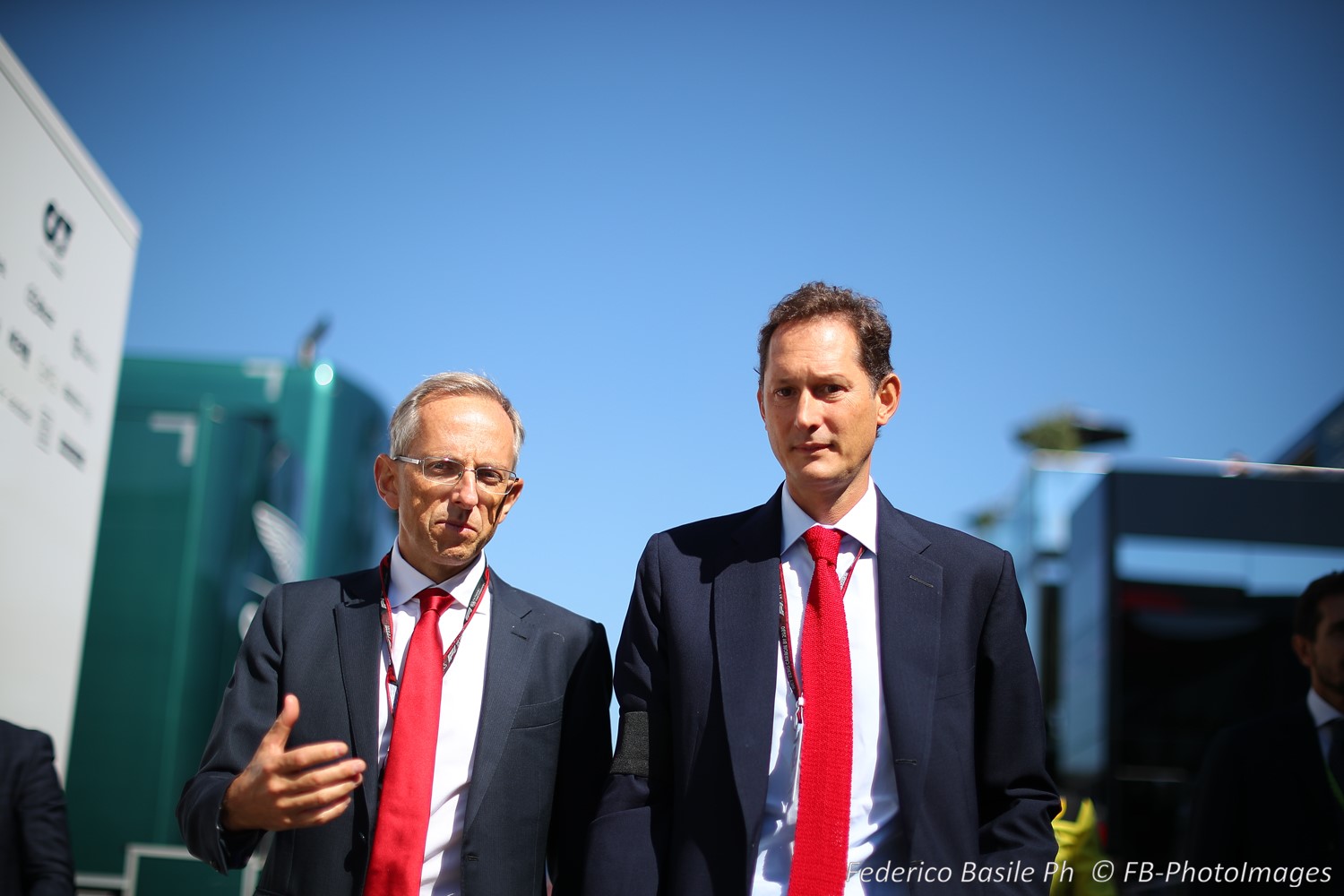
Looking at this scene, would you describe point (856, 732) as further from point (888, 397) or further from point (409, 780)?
point (409, 780)

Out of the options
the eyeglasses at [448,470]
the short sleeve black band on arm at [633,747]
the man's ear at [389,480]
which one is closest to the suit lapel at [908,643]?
the short sleeve black band on arm at [633,747]

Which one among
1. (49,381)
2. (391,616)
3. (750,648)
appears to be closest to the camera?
(750,648)

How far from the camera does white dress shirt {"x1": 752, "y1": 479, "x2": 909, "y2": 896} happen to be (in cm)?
242

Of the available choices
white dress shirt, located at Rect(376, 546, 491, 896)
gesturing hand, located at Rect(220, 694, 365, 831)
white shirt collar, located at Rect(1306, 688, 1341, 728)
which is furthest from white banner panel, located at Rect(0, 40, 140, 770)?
white shirt collar, located at Rect(1306, 688, 1341, 728)

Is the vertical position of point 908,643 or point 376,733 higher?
point 908,643

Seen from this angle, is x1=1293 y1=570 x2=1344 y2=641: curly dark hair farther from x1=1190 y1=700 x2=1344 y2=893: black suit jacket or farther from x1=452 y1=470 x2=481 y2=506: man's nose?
x1=452 y1=470 x2=481 y2=506: man's nose

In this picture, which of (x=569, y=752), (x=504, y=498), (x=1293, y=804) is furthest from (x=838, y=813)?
(x=1293, y=804)

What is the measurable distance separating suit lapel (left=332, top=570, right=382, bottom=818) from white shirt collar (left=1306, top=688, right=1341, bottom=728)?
290 centimetres

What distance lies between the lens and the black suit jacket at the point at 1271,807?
3.61 metres

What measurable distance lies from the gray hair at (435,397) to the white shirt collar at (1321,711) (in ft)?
8.73

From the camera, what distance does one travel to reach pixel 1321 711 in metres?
3.79

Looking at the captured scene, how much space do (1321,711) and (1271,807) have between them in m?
0.37

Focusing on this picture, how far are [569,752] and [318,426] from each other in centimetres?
574

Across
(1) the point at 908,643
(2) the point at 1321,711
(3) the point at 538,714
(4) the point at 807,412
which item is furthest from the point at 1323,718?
(3) the point at 538,714
